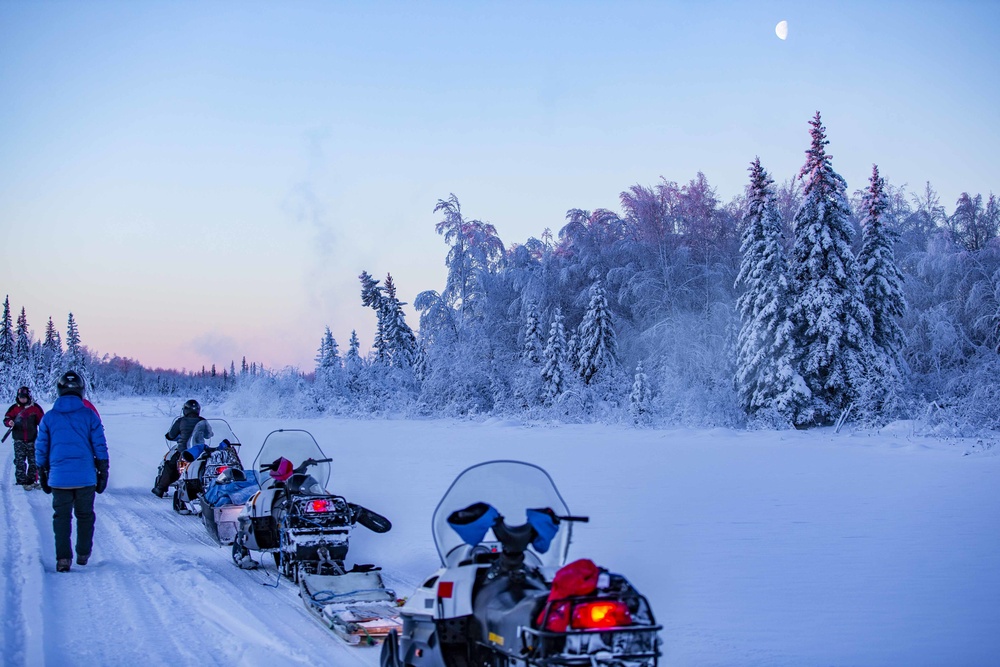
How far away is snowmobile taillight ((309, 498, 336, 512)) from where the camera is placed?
22.7 feet

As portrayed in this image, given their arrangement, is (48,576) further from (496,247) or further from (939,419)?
(496,247)

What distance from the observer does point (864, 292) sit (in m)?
25.4

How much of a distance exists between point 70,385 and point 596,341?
25.1 m

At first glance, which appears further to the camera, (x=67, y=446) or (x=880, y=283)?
(x=880, y=283)

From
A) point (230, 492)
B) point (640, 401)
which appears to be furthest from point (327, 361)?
point (230, 492)

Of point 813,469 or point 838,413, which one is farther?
point 838,413

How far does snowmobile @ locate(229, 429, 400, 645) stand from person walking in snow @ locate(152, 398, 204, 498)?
12.7 feet

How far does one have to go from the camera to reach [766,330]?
78.1 feet

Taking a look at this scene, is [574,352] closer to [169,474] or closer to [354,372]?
[354,372]

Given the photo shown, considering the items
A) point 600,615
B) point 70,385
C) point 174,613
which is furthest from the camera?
point 70,385

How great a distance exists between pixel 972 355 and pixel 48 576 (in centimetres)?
3016

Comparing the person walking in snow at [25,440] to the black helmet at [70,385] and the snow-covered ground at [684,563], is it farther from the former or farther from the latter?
the black helmet at [70,385]

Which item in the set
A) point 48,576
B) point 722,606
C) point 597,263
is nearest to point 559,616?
A: point 722,606

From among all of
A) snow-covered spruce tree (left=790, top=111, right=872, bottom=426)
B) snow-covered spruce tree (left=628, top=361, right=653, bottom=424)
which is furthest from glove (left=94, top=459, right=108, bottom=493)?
snow-covered spruce tree (left=790, top=111, right=872, bottom=426)
